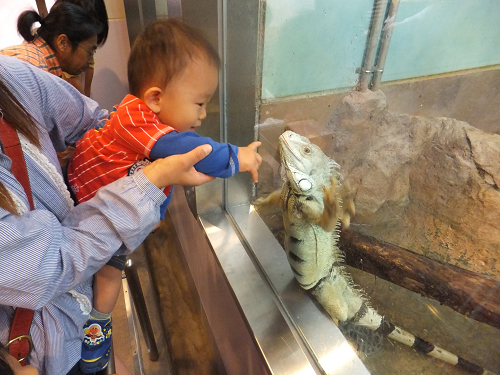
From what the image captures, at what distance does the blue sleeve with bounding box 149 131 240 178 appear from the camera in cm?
70

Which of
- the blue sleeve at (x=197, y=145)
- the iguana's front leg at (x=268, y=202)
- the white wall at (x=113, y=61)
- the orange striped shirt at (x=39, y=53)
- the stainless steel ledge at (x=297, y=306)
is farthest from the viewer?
the white wall at (x=113, y=61)

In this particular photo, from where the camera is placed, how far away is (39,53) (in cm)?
145

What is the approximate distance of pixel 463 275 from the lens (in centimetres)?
72

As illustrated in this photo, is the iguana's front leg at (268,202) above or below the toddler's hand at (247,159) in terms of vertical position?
below

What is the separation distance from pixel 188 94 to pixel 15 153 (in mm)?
360

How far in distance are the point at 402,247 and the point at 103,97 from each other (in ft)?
7.80

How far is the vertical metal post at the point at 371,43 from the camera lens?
78 centimetres

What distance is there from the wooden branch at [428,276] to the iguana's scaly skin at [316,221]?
9 centimetres

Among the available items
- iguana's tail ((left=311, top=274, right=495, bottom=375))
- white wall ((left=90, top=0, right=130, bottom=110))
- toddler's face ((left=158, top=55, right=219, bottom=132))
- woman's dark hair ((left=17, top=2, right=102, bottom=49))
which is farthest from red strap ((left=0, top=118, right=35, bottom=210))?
white wall ((left=90, top=0, right=130, bottom=110))

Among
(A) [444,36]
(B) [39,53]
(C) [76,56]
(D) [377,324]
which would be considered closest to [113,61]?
(C) [76,56]

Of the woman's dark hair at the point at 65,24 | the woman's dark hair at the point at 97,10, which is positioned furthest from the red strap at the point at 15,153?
the woman's dark hair at the point at 97,10

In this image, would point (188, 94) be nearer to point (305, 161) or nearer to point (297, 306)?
point (305, 161)

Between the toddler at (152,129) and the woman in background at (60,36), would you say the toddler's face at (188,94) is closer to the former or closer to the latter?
the toddler at (152,129)

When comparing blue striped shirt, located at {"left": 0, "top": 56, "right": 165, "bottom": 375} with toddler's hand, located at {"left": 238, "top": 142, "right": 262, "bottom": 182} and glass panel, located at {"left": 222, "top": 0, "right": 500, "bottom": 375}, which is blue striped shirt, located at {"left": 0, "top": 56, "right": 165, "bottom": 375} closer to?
toddler's hand, located at {"left": 238, "top": 142, "right": 262, "bottom": 182}
